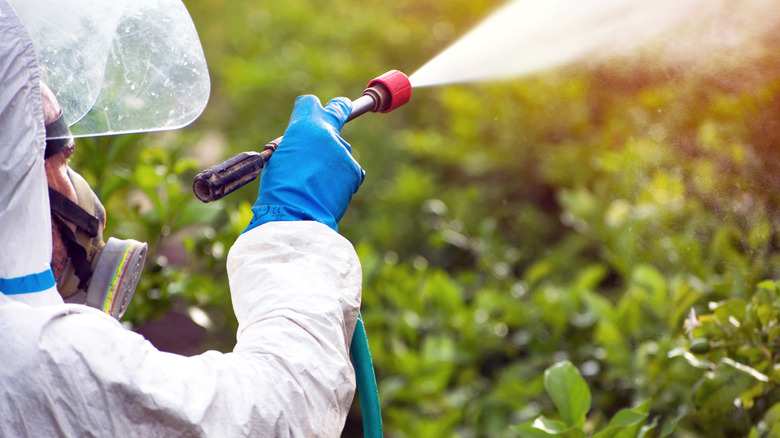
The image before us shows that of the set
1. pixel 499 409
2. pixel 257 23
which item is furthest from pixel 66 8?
pixel 257 23

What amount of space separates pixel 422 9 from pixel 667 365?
4829 mm

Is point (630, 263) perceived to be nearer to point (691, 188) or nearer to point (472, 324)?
point (691, 188)

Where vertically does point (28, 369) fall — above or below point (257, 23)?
above

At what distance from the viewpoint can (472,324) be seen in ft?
8.81

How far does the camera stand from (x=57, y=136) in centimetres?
132

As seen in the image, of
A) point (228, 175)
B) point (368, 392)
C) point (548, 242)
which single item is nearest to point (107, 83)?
point (228, 175)

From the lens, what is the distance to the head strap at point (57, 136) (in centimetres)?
132

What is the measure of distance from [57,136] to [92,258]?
301mm

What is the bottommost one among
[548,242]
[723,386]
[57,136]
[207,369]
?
[548,242]

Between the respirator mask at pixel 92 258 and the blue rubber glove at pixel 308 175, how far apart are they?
0.29 metres

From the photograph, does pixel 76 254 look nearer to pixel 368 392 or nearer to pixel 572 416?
pixel 368 392

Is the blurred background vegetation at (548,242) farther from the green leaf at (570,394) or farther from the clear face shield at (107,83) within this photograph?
the clear face shield at (107,83)

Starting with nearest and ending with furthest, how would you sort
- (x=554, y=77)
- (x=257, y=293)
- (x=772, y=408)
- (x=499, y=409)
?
(x=257, y=293) → (x=772, y=408) → (x=499, y=409) → (x=554, y=77)

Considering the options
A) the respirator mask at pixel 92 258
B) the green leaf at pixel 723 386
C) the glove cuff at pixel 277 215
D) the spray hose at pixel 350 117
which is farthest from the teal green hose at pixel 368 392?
the green leaf at pixel 723 386
